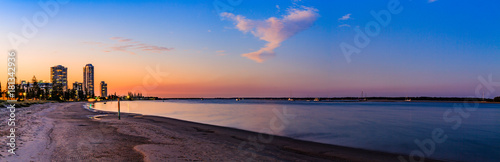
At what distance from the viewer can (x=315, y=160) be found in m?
12.3

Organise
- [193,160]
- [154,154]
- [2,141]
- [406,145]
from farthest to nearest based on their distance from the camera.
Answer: [406,145] → [2,141] → [154,154] → [193,160]

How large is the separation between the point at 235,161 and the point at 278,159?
1.96 m

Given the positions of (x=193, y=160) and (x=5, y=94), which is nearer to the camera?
(x=193, y=160)

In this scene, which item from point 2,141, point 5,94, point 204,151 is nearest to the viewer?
point 204,151

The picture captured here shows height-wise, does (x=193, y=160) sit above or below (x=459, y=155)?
above

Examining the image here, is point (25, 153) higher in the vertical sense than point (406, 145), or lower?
higher

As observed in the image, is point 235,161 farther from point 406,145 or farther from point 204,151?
point 406,145

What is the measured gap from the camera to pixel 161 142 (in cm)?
1530

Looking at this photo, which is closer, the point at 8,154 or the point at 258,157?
the point at 8,154

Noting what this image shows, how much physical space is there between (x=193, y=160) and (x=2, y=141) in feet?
34.6

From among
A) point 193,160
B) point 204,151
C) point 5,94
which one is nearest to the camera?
point 193,160

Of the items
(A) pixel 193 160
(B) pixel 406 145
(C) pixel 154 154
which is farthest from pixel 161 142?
(B) pixel 406 145

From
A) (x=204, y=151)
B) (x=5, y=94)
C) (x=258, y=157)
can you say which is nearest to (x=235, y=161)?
(x=258, y=157)

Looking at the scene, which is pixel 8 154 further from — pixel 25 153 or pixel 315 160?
pixel 315 160
